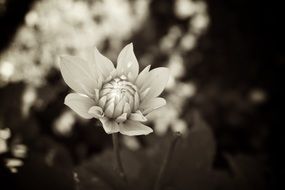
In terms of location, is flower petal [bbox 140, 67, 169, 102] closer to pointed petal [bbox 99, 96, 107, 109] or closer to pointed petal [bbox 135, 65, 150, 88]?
pointed petal [bbox 135, 65, 150, 88]

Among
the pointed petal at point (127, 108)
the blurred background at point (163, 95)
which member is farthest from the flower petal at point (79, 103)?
the blurred background at point (163, 95)

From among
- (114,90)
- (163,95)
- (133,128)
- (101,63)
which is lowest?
(133,128)

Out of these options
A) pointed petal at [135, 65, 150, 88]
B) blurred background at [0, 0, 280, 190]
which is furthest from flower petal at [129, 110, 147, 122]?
blurred background at [0, 0, 280, 190]

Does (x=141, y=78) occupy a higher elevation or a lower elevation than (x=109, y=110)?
higher

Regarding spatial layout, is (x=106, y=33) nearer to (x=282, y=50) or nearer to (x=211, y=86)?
(x=211, y=86)

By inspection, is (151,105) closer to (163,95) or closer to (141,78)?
(141,78)

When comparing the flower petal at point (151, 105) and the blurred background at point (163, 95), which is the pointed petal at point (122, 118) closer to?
the flower petal at point (151, 105)

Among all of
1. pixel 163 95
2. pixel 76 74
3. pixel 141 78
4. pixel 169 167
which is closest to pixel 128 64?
pixel 141 78

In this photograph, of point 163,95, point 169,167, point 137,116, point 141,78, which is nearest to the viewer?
point 137,116
